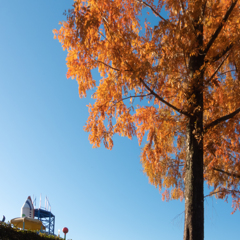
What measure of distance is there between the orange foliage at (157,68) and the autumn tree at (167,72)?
25mm

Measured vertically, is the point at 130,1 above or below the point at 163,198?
above

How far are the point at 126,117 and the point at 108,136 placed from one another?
0.98m

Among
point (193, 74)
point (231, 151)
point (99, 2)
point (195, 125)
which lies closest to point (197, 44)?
point (193, 74)

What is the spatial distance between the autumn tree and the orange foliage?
3 centimetres

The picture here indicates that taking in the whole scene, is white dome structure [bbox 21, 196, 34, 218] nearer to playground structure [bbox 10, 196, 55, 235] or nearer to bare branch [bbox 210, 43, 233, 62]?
playground structure [bbox 10, 196, 55, 235]

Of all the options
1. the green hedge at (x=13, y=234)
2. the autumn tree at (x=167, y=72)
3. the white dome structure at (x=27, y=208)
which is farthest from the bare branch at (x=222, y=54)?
the white dome structure at (x=27, y=208)

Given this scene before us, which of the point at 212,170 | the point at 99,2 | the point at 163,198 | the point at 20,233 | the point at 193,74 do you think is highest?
the point at 99,2

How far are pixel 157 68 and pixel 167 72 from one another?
0.27 meters

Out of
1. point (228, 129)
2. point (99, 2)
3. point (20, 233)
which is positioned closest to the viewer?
point (99, 2)

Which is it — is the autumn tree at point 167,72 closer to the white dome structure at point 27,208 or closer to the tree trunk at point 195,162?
the tree trunk at point 195,162

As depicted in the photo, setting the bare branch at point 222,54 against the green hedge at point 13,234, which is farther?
the green hedge at point 13,234

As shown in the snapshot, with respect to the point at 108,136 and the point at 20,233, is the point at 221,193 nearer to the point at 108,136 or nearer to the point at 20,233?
the point at 108,136

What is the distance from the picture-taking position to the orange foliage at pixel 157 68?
7902 mm

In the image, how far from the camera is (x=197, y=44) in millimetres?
8375
